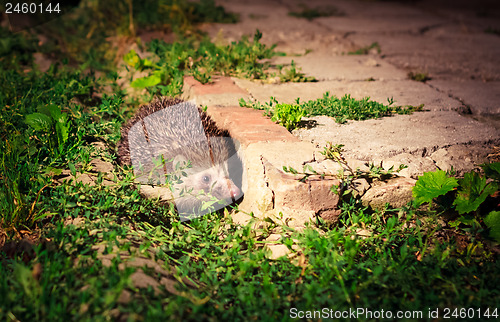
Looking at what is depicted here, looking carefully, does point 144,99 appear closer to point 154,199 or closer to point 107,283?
point 154,199

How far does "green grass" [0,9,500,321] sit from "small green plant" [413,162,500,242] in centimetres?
7

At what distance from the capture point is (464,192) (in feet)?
9.29

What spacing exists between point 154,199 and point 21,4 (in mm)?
3315

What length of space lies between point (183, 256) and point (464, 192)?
6.74 feet

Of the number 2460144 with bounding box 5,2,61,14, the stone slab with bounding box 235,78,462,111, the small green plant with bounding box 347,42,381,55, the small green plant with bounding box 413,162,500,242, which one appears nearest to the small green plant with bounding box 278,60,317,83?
the stone slab with bounding box 235,78,462,111

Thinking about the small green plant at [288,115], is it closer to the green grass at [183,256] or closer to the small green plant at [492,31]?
the green grass at [183,256]

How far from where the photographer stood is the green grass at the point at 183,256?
6.52ft

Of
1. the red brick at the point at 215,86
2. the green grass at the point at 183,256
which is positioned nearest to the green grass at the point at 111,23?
the red brick at the point at 215,86

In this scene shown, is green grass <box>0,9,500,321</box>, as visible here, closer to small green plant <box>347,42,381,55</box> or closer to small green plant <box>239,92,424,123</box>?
small green plant <box>239,92,424,123</box>

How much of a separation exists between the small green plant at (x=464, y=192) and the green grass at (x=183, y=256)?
0.23ft

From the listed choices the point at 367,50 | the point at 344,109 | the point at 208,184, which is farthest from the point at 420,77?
the point at 208,184

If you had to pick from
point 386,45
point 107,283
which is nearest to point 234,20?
point 386,45

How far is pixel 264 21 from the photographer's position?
7285 mm

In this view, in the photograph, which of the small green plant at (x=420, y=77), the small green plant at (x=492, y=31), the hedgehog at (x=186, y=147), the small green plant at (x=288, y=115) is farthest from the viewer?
the small green plant at (x=492, y=31)
